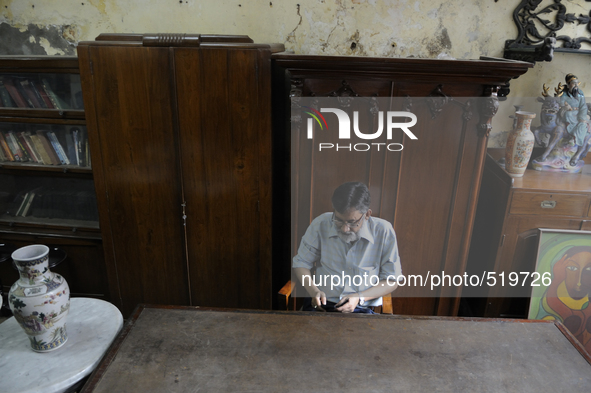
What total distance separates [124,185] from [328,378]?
1.52m

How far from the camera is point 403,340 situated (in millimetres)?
1657

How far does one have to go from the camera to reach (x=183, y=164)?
7.05ft

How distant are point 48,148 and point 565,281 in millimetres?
3178

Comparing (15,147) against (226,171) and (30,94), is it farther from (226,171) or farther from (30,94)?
(226,171)

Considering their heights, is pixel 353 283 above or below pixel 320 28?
below

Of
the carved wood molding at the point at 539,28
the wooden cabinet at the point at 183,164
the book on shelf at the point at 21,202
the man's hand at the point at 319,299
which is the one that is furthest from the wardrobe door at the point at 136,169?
the carved wood molding at the point at 539,28

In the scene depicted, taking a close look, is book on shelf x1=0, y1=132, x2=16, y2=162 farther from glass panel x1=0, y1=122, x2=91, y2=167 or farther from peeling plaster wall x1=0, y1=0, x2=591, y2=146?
peeling plaster wall x1=0, y1=0, x2=591, y2=146

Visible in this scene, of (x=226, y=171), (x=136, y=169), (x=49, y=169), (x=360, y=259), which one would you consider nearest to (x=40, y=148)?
(x=49, y=169)

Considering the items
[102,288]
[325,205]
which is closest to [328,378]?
[325,205]

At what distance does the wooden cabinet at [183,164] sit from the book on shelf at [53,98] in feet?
1.27

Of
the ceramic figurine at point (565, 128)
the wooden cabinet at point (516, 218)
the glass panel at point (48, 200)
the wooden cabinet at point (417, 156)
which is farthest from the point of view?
the glass panel at point (48, 200)

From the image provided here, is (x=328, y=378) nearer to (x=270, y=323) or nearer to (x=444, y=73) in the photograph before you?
(x=270, y=323)

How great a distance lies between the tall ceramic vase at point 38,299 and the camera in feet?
5.12

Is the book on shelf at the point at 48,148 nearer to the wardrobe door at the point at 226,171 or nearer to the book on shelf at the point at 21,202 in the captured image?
the book on shelf at the point at 21,202
